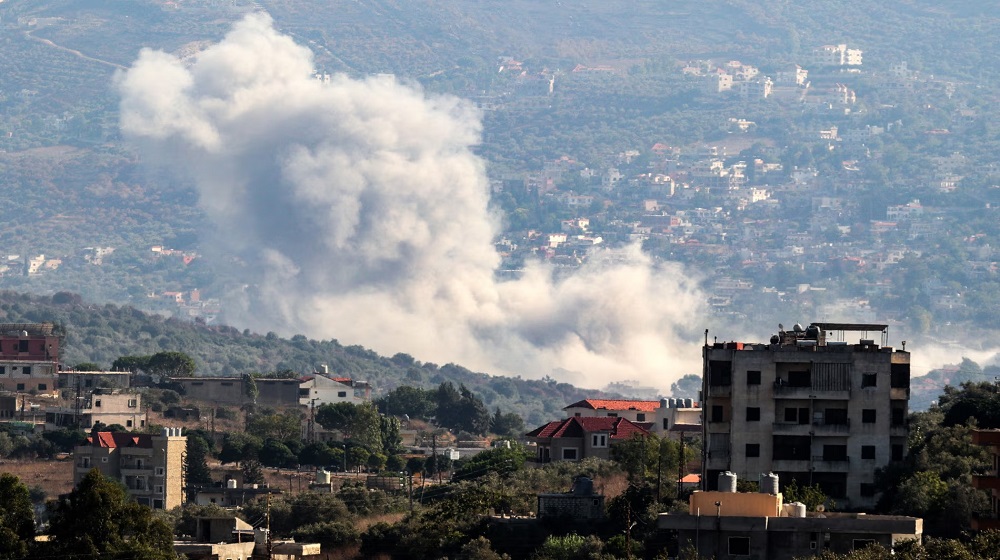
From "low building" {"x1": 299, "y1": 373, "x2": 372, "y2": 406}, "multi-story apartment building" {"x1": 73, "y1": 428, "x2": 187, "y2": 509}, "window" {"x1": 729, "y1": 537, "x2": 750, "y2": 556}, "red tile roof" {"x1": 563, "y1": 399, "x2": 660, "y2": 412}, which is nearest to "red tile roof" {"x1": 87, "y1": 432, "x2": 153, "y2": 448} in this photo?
"multi-story apartment building" {"x1": 73, "y1": 428, "x2": 187, "y2": 509}

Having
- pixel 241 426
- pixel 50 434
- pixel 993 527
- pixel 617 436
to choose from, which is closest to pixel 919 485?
pixel 993 527

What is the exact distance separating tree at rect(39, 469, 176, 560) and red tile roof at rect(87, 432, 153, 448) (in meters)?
39.1

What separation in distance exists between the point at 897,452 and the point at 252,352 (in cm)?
12199

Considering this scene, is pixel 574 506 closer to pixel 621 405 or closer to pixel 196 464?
pixel 196 464

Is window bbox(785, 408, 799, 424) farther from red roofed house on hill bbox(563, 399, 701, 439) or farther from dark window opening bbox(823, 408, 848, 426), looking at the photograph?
red roofed house on hill bbox(563, 399, 701, 439)

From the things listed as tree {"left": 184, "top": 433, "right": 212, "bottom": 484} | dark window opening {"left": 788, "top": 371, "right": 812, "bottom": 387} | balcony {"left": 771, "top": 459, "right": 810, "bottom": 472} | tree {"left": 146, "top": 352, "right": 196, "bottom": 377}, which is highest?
tree {"left": 146, "top": 352, "right": 196, "bottom": 377}

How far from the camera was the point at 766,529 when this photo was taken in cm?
3941

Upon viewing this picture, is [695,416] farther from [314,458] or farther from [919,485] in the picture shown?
[919,485]

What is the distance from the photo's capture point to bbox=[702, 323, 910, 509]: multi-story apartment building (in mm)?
50531

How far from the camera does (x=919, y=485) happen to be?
153 ft

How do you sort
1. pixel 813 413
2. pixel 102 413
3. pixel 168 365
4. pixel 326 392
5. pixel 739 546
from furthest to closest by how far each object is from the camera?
pixel 168 365 → pixel 326 392 → pixel 102 413 → pixel 813 413 → pixel 739 546

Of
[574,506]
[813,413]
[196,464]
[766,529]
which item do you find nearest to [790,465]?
[813,413]

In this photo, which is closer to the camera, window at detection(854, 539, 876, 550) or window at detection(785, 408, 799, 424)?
window at detection(854, 539, 876, 550)

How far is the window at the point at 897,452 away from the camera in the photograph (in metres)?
50.8
